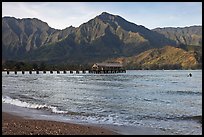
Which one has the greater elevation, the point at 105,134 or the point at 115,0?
the point at 115,0

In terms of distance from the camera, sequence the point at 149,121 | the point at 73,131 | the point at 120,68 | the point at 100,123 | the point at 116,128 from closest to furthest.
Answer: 1. the point at 73,131
2. the point at 116,128
3. the point at 100,123
4. the point at 149,121
5. the point at 120,68

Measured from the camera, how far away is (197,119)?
2156 centimetres

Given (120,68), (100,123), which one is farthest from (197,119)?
(120,68)

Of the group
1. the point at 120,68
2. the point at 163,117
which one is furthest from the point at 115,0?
the point at 120,68

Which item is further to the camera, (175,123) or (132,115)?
(132,115)

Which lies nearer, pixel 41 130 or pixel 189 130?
pixel 41 130

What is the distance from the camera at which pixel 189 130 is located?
1714 centimetres

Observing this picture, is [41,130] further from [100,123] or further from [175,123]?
[175,123]

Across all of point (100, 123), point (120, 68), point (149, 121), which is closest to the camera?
point (100, 123)

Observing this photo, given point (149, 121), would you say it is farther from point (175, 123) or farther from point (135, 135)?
point (135, 135)

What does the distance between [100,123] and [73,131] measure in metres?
4.46

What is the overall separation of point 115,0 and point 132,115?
590 inches

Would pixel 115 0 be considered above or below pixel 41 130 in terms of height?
above

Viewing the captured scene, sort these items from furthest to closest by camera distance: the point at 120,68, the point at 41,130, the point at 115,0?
the point at 120,68 < the point at 41,130 < the point at 115,0
